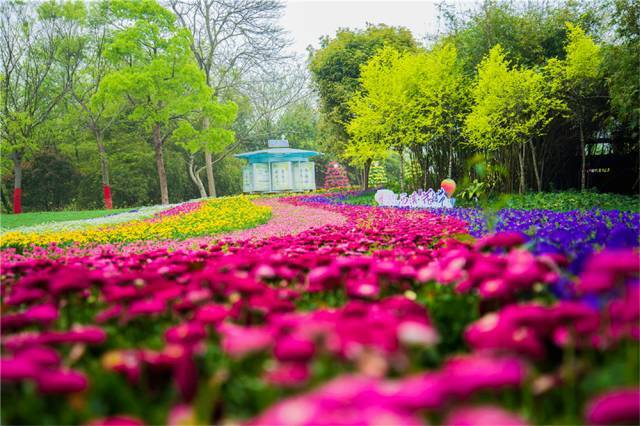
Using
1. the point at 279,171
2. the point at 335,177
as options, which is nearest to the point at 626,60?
the point at 279,171

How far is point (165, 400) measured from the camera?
114 cm

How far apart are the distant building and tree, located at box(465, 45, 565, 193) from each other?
565 inches

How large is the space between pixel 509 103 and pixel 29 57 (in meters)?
18.2

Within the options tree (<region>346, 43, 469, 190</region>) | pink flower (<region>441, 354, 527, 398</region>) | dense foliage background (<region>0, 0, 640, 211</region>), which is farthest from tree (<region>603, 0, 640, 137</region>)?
pink flower (<region>441, 354, 527, 398</region>)

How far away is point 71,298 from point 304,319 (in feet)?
3.68

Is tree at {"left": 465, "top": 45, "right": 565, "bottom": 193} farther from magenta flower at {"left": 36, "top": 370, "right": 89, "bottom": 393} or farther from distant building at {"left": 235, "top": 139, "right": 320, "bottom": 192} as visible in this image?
distant building at {"left": 235, "top": 139, "right": 320, "bottom": 192}

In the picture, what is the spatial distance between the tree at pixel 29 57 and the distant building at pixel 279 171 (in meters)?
9.66

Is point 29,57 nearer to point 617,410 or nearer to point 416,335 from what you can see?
point 416,335

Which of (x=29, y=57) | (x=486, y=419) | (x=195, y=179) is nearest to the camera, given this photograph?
(x=486, y=419)

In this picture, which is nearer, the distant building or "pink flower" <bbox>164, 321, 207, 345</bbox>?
"pink flower" <bbox>164, 321, 207, 345</bbox>

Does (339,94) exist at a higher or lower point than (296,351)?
higher

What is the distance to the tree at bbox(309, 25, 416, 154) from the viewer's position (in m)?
20.1

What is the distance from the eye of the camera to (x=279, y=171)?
2700cm

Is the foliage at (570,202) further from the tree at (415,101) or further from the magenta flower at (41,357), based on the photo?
the magenta flower at (41,357)
